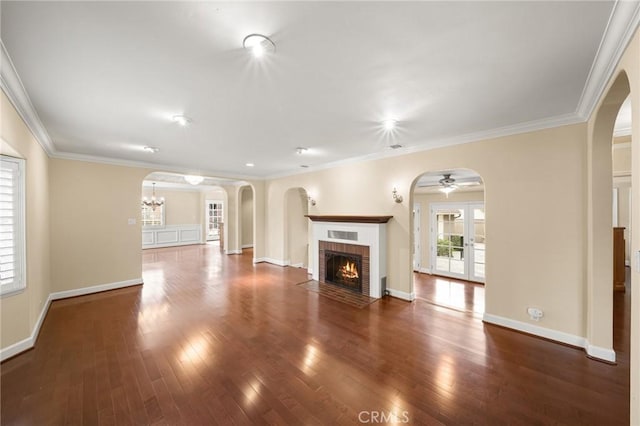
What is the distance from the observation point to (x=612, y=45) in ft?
5.13

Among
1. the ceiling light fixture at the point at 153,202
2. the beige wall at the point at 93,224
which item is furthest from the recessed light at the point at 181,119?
the ceiling light fixture at the point at 153,202

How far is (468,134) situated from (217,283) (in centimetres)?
551

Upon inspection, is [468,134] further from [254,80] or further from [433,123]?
[254,80]

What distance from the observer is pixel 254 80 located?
2.04 m

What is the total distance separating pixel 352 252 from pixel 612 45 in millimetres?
3875

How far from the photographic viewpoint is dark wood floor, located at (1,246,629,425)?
6.07 ft

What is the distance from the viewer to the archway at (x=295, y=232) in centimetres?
691

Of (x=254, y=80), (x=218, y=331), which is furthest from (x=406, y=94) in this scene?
(x=218, y=331)

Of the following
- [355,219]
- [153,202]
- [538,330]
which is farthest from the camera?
[153,202]

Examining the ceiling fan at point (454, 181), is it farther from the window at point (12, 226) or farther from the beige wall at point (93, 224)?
the beige wall at point (93, 224)

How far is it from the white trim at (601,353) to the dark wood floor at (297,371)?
92mm

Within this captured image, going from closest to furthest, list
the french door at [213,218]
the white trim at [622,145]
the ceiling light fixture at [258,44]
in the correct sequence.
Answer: the ceiling light fixture at [258,44], the white trim at [622,145], the french door at [213,218]
